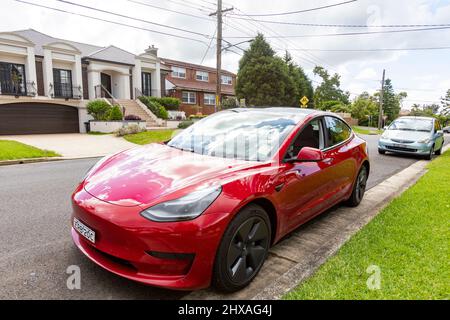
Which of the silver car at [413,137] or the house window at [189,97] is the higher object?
the house window at [189,97]

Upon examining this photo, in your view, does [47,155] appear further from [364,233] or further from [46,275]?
[364,233]

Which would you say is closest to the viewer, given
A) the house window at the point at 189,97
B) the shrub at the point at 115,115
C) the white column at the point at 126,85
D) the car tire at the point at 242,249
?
the car tire at the point at 242,249

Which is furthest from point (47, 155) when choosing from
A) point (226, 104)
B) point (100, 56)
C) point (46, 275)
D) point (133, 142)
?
point (226, 104)

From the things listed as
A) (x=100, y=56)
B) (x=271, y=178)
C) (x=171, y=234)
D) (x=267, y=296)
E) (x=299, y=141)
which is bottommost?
(x=267, y=296)

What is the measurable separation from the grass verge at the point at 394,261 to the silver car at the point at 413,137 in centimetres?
761

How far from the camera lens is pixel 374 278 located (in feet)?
8.98

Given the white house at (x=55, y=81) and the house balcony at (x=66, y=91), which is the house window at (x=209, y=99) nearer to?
the white house at (x=55, y=81)

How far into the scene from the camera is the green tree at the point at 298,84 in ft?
109

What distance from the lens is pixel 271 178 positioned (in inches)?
114

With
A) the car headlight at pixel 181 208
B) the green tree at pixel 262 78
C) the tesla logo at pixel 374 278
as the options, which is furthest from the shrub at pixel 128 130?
the tesla logo at pixel 374 278

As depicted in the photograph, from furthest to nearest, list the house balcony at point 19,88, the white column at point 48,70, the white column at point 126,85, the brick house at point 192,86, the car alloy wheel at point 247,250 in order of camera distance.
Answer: the brick house at point 192,86
the white column at point 126,85
the white column at point 48,70
the house balcony at point 19,88
the car alloy wheel at point 247,250

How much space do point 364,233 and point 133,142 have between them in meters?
14.3

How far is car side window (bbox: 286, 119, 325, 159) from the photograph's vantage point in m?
3.41

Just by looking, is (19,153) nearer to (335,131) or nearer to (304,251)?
(335,131)
